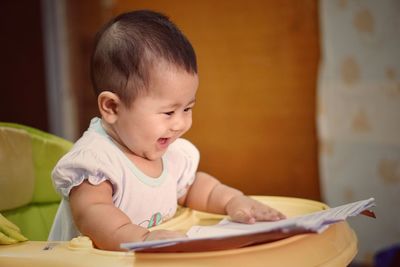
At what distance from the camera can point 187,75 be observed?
0.96 meters

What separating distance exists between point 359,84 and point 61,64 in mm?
1645

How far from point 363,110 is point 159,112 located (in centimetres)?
138

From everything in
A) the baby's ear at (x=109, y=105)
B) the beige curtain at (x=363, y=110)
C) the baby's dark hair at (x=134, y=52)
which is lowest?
the beige curtain at (x=363, y=110)

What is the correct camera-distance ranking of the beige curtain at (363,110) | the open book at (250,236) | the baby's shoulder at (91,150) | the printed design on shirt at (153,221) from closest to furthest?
the open book at (250,236) < the baby's shoulder at (91,150) < the printed design on shirt at (153,221) < the beige curtain at (363,110)

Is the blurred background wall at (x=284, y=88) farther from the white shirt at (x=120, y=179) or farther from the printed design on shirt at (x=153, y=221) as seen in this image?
the printed design on shirt at (x=153, y=221)

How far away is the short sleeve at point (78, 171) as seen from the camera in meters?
0.91

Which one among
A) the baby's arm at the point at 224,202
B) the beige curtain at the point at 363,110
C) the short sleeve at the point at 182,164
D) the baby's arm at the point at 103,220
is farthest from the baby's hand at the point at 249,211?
the beige curtain at the point at 363,110

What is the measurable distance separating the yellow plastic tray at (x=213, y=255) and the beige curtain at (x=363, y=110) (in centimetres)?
134

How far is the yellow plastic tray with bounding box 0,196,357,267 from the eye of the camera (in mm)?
731

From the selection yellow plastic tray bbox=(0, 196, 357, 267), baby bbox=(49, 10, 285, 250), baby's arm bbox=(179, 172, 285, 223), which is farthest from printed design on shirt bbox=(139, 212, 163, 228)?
yellow plastic tray bbox=(0, 196, 357, 267)

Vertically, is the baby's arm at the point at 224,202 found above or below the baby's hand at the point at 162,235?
below

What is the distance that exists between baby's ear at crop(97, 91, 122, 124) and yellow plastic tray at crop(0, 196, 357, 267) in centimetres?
24

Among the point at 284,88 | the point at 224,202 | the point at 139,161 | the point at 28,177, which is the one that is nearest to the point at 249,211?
the point at 224,202

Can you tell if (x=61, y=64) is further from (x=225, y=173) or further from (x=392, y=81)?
(x=392, y=81)
